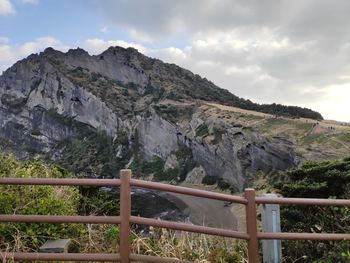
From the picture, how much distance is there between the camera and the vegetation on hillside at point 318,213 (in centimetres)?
644

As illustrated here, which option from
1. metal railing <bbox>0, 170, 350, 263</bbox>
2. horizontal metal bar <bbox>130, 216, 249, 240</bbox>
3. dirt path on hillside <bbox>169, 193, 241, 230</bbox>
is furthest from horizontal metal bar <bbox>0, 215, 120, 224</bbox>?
dirt path on hillside <bbox>169, 193, 241, 230</bbox>

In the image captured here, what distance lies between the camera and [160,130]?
443 feet

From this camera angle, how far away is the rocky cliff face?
11000 centimetres

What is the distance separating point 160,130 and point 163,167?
9876mm

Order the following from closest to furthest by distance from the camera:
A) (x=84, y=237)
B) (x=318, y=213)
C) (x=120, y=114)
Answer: (x=84, y=237), (x=318, y=213), (x=120, y=114)

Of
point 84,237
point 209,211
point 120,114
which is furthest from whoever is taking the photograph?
point 120,114

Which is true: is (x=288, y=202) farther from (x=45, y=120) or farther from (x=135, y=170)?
(x=45, y=120)

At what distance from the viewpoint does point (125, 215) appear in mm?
5031

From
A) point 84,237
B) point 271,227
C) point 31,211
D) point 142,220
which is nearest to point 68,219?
point 142,220

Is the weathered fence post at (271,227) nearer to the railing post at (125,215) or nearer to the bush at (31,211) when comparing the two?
the railing post at (125,215)

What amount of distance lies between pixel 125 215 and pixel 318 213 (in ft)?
12.5

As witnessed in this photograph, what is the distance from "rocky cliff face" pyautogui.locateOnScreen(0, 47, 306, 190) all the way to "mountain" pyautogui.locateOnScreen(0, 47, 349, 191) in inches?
12.7

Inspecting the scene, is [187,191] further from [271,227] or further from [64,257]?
[64,257]

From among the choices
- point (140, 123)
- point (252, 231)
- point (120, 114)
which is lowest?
point (252, 231)
